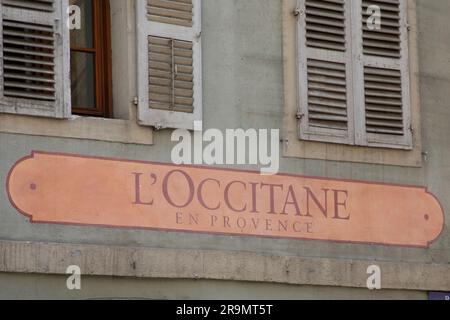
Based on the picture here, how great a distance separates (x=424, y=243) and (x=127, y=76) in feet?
10.7

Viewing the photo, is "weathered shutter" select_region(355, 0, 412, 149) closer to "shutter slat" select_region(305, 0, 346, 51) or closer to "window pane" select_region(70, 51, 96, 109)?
"shutter slat" select_region(305, 0, 346, 51)

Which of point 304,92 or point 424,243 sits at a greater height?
point 304,92

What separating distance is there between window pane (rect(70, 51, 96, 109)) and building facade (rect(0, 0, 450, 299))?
1 centimetres

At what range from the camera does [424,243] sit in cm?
1605

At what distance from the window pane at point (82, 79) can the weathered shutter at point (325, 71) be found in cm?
188

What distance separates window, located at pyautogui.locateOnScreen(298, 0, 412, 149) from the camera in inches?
617

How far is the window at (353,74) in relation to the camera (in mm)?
15680

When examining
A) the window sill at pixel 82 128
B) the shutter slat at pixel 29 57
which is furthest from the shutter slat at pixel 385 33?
the shutter slat at pixel 29 57

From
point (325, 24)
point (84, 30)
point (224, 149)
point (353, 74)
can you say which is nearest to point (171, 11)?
point (84, 30)

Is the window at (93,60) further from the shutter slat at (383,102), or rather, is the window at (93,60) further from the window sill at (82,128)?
the shutter slat at (383,102)
